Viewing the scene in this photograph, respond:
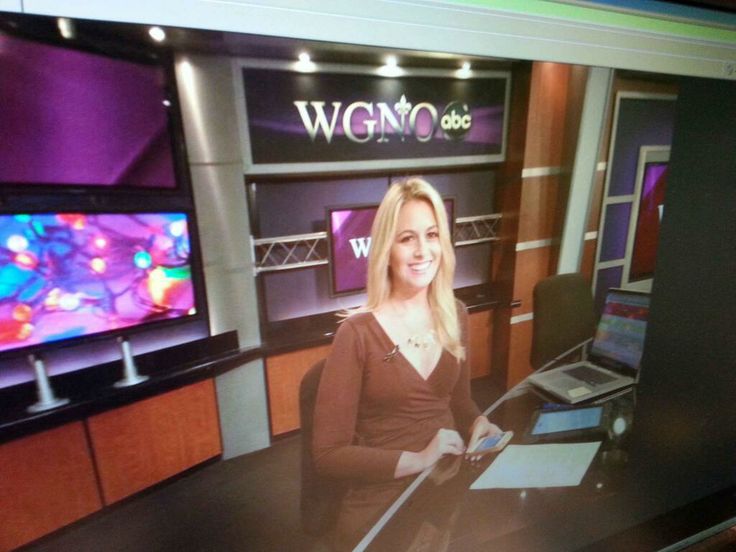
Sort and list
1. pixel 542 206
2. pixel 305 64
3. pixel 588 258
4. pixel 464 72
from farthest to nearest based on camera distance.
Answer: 1. pixel 588 258
2. pixel 542 206
3. pixel 464 72
4. pixel 305 64

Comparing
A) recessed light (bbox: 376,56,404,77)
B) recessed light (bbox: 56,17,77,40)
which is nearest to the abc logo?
recessed light (bbox: 376,56,404,77)

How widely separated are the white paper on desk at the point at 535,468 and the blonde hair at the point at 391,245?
13.2 inches

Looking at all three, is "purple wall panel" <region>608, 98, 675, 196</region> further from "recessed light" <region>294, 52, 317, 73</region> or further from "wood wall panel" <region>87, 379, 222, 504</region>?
"wood wall panel" <region>87, 379, 222, 504</region>

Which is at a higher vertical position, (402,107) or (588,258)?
(402,107)

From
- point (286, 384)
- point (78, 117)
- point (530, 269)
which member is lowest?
point (286, 384)

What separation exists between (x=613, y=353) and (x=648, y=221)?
1.19 feet

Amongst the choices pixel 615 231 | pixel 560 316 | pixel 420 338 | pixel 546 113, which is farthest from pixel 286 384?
pixel 615 231

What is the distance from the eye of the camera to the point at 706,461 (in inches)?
41.4

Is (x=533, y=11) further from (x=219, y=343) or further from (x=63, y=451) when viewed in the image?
(x=63, y=451)

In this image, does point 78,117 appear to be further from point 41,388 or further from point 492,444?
point 492,444

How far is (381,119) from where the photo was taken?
0.64 metres

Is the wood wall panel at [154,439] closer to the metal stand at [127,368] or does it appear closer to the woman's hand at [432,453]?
the metal stand at [127,368]

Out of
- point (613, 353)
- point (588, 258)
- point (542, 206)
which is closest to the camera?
point (542, 206)

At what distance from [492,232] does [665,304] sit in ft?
2.04
